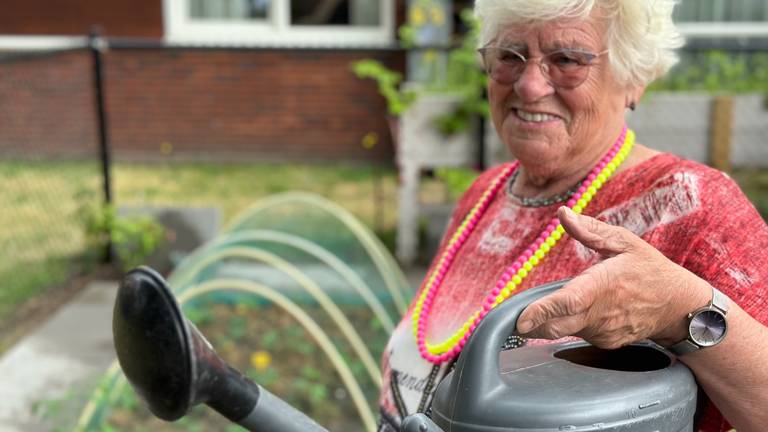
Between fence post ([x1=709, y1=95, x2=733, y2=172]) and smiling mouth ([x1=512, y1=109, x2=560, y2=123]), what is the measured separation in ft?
14.9

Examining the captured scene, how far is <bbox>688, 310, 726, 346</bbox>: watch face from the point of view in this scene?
1.12m

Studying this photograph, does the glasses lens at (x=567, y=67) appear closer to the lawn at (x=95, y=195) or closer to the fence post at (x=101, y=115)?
the lawn at (x=95, y=195)

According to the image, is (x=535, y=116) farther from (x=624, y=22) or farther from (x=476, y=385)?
(x=476, y=385)

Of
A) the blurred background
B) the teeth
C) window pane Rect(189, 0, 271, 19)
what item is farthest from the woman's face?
window pane Rect(189, 0, 271, 19)

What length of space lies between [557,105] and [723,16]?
8.43 m

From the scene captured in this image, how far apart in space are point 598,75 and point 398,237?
470 centimetres

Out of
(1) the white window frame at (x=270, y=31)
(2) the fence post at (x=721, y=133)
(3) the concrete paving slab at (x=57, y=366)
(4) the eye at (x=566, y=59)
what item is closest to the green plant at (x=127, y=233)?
(3) the concrete paving slab at (x=57, y=366)

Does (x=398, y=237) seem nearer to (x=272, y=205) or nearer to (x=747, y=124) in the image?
(x=272, y=205)

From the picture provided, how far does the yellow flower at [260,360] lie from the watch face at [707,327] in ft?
11.0

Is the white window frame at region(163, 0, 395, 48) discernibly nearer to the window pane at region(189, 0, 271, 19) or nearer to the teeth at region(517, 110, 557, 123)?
the window pane at region(189, 0, 271, 19)

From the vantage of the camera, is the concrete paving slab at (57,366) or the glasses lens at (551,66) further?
the concrete paving slab at (57,366)

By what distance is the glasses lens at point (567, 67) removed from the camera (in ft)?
4.81

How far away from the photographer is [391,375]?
1716mm

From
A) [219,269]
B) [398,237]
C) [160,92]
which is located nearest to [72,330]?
[219,269]
